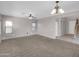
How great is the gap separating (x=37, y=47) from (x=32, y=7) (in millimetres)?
785

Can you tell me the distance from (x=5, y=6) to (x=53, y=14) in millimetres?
920

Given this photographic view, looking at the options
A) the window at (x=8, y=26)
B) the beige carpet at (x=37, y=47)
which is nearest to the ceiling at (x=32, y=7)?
the window at (x=8, y=26)

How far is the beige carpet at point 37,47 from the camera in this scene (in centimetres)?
201

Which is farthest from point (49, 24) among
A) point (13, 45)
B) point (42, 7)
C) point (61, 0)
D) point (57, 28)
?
point (13, 45)

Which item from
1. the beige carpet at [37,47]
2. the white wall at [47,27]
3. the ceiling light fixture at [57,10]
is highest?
the ceiling light fixture at [57,10]

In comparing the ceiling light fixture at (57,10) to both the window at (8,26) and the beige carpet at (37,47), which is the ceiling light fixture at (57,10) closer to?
the beige carpet at (37,47)

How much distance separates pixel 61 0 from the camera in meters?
1.98

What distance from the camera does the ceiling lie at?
1.97 meters

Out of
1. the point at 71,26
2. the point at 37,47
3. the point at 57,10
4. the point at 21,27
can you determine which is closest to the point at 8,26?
the point at 21,27

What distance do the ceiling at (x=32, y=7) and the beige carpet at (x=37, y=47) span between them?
48 cm

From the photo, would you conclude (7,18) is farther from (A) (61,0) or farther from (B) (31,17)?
(A) (61,0)

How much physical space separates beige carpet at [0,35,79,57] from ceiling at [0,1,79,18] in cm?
48

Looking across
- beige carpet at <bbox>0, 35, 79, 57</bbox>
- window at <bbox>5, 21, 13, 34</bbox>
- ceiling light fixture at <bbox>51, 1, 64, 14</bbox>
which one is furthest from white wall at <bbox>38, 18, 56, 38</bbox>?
window at <bbox>5, 21, 13, 34</bbox>

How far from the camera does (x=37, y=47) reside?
2.07 meters
